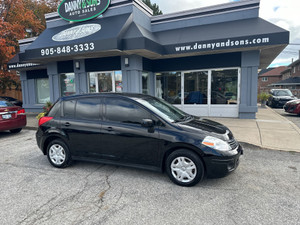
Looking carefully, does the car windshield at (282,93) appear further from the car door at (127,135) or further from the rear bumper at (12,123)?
the rear bumper at (12,123)

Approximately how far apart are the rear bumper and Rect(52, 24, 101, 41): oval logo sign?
4131 mm

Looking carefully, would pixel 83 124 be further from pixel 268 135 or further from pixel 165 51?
pixel 165 51

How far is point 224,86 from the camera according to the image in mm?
9797

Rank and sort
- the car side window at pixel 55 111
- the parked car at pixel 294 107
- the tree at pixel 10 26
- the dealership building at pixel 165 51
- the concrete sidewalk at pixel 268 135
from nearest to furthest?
the car side window at pixel 55 111
the concrete sidewalk at pixel 268 135
the dealership building at pixel 165 51
the parked car at pixel 294 107
the tree at pixel 10 26

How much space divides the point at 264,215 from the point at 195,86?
8.19 metres

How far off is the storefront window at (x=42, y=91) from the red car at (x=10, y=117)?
19.4ft

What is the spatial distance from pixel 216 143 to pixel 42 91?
1315 cm

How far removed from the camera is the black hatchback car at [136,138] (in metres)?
3.43

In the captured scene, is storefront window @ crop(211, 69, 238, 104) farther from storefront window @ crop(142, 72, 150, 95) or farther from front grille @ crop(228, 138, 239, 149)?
front grille @ crop(228, 138, 239, 149)

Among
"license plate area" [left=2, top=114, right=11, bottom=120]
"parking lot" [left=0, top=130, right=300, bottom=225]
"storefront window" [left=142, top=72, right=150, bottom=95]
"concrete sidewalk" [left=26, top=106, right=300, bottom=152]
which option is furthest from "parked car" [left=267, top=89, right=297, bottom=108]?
"license plate area" [left=2, top=114, right=11, bottom=120]

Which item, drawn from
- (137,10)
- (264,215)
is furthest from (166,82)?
(264,215)

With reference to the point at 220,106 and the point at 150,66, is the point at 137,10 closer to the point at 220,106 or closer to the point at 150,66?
the point at 150,66

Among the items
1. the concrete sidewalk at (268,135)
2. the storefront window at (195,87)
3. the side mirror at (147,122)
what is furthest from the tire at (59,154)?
the storefront window at (195,87)

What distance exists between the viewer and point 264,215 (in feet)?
8.87
